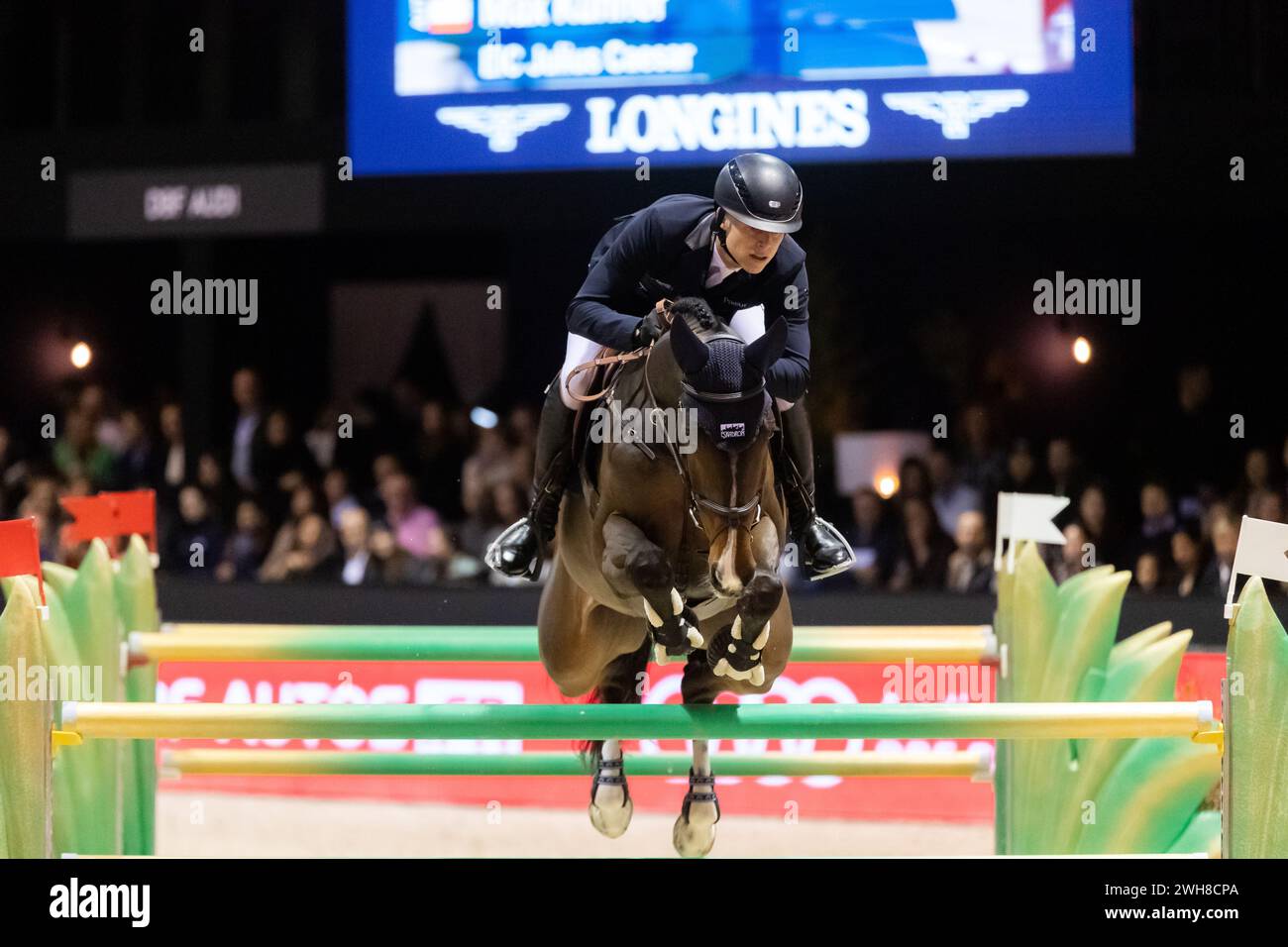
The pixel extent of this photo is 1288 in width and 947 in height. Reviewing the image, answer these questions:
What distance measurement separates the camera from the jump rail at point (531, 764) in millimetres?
4863

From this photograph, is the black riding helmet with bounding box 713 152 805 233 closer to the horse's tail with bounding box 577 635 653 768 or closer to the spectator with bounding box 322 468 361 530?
the horse's tail with bounding box 577 635 653 768

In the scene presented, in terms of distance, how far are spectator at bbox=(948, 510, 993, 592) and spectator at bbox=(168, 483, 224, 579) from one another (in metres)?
4.33

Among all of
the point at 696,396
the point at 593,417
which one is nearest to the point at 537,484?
the point at 593,417

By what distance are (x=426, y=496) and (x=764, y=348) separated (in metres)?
6.01

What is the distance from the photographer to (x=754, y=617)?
12.9 ft

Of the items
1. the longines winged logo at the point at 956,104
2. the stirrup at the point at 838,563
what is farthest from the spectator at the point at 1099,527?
the stirrup at the point at 838,563

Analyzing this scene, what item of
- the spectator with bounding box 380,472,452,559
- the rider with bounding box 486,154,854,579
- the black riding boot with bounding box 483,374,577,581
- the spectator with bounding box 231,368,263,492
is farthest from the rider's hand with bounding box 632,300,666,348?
the spectator with bounding box 231,368,263,492

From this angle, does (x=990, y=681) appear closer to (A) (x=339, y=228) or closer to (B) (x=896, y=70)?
(B) (x=896, y=70)

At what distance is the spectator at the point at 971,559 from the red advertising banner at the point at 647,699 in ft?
3.49

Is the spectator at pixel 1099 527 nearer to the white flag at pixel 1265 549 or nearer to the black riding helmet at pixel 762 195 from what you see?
the white flag at pixel 1265 549

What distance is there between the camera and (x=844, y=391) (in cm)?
1009

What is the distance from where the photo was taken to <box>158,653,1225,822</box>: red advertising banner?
7.09 metres

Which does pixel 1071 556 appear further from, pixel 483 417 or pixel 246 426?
pixel 246 426
